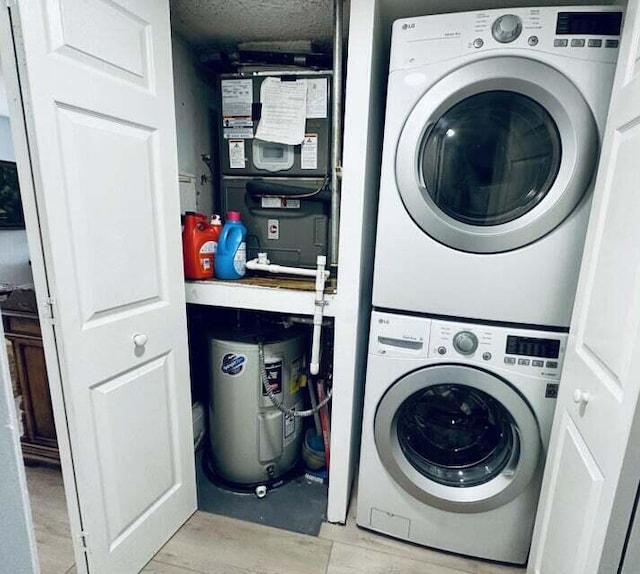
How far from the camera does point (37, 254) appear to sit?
A: 84 centimetres

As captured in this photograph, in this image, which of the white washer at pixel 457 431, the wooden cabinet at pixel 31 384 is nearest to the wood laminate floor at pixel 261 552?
the white washer at pixel 457 431

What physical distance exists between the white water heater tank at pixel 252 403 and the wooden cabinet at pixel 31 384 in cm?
64

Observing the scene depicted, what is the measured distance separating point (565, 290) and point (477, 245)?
28 cm

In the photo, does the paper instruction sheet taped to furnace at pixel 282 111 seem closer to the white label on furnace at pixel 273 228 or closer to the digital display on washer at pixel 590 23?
the white label on furnace at pixel 273 228

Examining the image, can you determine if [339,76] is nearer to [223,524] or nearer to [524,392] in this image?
→ [524,392]

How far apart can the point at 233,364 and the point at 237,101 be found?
106cm

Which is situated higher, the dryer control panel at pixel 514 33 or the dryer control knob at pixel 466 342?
the dryer control panel at pixel 514 33

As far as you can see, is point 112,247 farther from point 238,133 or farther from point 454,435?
point 454,435

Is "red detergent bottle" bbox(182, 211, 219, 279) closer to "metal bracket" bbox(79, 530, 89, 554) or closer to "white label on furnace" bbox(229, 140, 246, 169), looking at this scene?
"white label on furnace" bbox(229, 140, 246, 169)

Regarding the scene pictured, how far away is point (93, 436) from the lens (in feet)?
3.21

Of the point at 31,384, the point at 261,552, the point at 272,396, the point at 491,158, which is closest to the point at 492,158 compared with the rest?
the point at 491,158

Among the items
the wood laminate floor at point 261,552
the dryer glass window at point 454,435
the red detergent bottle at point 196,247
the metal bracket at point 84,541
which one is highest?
the red detergent bottle at point 196,247

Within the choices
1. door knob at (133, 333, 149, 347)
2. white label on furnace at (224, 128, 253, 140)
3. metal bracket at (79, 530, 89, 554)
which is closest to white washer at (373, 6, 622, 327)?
white label on furnace at (224, 128, 253, 140)

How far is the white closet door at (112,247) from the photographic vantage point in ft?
2.64
